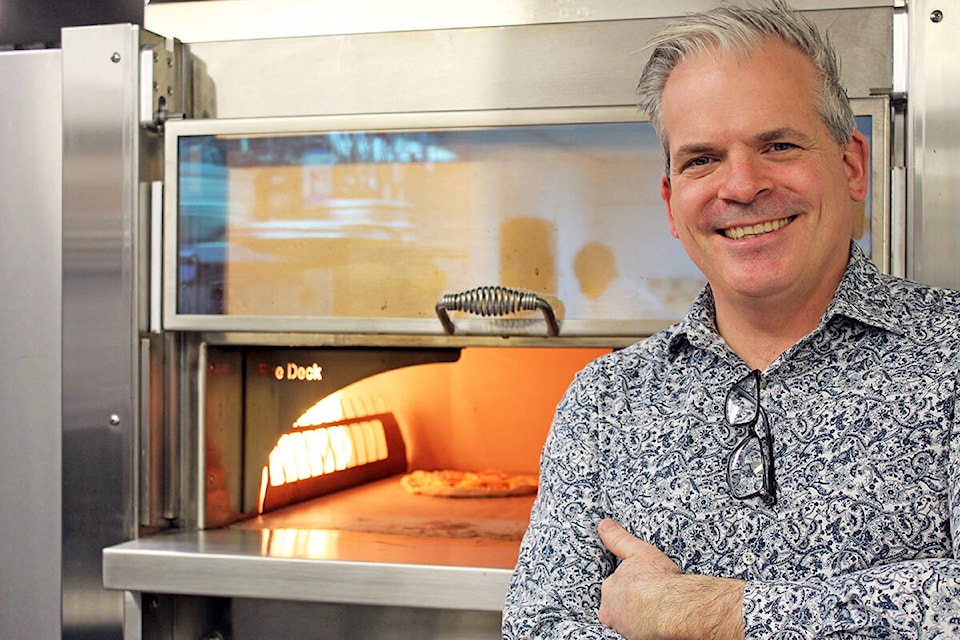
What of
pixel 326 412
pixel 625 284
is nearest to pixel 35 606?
pixel 326 412

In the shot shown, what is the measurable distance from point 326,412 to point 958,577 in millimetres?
1423

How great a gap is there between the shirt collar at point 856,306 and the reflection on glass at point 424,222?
44cm

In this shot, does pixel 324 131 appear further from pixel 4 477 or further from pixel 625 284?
pixel 4 477

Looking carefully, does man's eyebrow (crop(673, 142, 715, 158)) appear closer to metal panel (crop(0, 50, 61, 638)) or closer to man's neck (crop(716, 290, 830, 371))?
man's neck (crop(716, 290, 830, 371))

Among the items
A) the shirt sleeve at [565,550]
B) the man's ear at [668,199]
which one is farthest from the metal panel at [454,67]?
the shirt sleeve at [565,550]

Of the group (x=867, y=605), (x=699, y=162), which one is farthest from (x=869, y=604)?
(x=699, y=162)

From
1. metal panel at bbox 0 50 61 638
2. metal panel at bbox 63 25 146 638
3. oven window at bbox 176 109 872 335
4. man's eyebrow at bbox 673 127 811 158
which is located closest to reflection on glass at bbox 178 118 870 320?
oven window at bbox 176 109 872 335

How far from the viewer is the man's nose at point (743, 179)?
1180 millimetres

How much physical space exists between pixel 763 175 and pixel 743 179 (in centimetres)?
3

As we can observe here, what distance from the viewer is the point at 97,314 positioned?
1.91 metres

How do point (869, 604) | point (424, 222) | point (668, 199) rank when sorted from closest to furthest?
point (869, 604) → point (668, 199) → point (424, 222)

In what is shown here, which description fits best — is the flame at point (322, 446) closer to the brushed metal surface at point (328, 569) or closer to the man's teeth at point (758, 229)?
the brushed metal surface at point (328, 569)

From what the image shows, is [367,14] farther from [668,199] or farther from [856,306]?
[856,306]

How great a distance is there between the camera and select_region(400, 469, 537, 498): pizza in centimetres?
216
